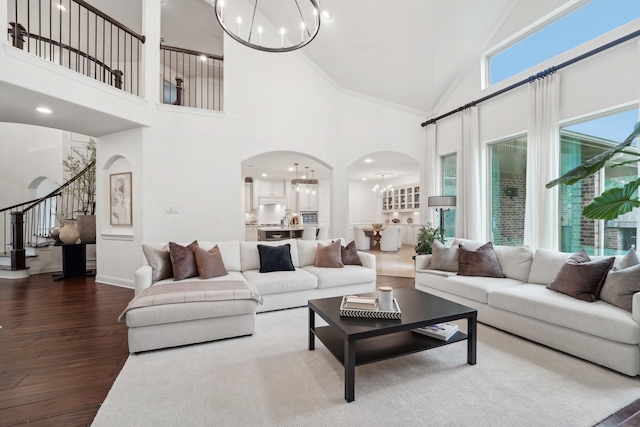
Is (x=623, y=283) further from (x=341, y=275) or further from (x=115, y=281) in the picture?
(x=115, y=281)

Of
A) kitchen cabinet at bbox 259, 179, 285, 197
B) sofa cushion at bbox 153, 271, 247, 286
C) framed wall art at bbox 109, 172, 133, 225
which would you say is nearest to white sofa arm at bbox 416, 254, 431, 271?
sofa cushion at bbox 153, 271, 247, 286

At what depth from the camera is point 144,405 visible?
190 cm

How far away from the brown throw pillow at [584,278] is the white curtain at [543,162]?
1.19 m

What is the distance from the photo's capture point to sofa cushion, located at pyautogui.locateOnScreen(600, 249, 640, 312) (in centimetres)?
243

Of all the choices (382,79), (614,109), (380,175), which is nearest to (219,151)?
(382,79)

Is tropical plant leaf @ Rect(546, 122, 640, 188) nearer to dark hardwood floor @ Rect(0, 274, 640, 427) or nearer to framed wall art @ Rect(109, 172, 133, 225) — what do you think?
dark hardwood floor @ Rect(0, 274, 640, 427)

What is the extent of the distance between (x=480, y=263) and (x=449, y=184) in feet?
Answer: 9.21

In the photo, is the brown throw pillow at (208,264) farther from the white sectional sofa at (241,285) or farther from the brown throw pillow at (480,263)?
the brown throw pillow at (480,263)

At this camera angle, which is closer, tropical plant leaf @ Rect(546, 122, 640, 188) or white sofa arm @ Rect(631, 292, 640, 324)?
white sofa arm @ Rect(631, 292, 640, 324)

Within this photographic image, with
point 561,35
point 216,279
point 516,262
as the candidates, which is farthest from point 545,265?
point 216,279

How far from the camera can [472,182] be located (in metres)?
5.14

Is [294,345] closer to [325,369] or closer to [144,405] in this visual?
[325,369]

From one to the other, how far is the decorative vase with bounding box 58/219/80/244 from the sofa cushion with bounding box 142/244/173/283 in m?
3.27

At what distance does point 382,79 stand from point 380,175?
539 centimetres
